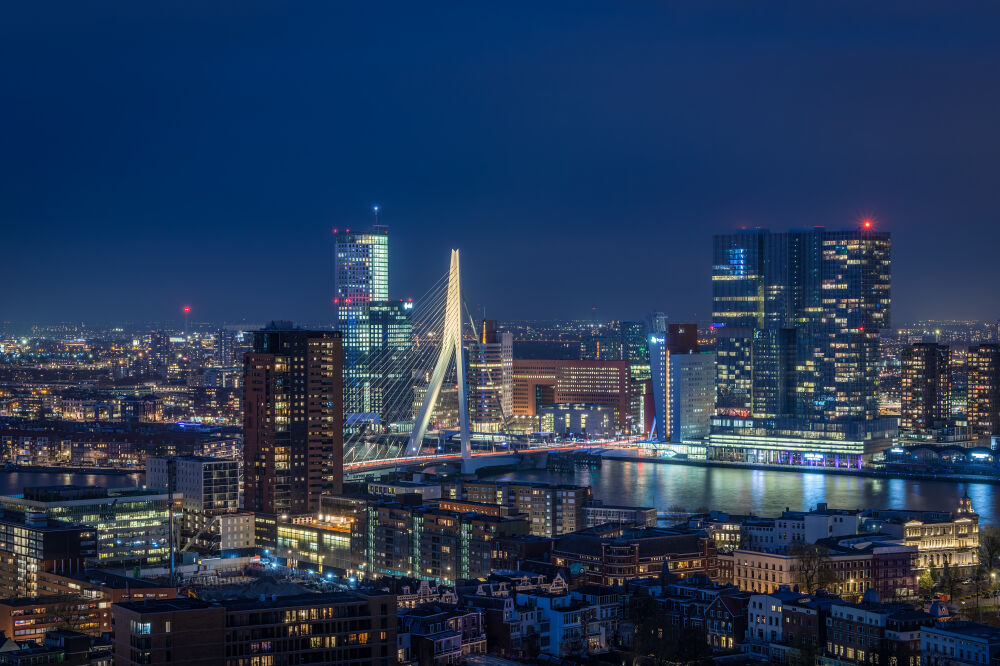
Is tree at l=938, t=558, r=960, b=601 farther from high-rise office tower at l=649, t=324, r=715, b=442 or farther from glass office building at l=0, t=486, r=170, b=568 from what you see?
high-rise office tower at l=649, t=324, r=715, b=442

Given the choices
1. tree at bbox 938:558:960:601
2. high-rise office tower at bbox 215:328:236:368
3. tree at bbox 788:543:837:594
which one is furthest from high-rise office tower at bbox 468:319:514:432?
tree at bbox 788:543:837:594

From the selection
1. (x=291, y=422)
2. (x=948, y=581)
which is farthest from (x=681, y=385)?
(x=948, y=581)

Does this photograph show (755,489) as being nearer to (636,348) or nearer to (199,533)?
(199,533)

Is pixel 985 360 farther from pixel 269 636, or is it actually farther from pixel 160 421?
pixel 269 636

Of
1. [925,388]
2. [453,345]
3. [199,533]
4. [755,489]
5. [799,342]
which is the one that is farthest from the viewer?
[925,388]

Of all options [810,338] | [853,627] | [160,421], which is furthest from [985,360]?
[853,627]

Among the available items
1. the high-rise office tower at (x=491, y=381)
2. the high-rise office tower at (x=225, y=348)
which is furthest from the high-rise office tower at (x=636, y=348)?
the high-rise office tower at (x=225, y=348)

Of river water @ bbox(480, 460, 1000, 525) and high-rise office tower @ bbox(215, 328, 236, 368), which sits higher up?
high-rise office tower @ bbox(215, 328, 236, 368)
